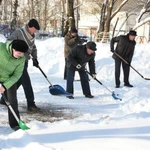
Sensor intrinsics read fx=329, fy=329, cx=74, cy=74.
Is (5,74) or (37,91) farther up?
(5,74)

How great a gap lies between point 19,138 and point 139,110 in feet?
8.61

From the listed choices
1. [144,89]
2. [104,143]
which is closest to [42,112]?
[104,143]

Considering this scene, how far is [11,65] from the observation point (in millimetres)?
4531

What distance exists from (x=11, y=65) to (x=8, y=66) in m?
0.05

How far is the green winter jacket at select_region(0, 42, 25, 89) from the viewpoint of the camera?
14.6ft

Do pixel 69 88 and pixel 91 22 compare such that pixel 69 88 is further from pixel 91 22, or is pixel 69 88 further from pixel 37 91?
pixel 91 22

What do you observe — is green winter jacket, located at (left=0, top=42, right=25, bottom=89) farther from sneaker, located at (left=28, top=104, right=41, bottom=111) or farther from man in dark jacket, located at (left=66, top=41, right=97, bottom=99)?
man in dark jacket, located at (left=66, top=41, right=97, bottom=99)

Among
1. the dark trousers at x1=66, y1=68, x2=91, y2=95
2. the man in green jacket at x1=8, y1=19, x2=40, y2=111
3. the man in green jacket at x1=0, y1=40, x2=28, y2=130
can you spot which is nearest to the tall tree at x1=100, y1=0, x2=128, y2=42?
the dark trousers at x1=66, y1=68, x2=91, y2=95

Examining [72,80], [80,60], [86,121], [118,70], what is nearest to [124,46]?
[118,70]

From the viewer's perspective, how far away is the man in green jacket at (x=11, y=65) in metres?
4.27

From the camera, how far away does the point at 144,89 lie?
8.77 metres

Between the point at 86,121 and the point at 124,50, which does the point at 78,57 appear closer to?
the point at 124,50

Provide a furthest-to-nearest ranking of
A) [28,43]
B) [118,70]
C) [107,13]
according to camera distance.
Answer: [107,13] → [118,70] → [28,43]

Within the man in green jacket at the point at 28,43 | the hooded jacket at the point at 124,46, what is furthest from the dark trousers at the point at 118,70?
the man in green jacket at the point at 28,43
